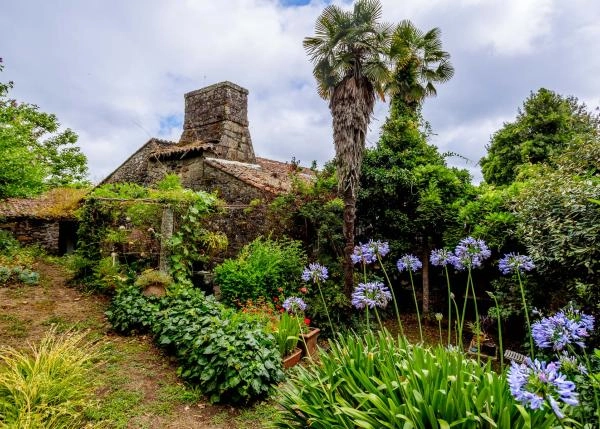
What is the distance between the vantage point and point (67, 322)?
5934 millimetres

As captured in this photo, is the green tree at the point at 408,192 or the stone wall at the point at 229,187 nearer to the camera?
the green tree at the point at 408,192

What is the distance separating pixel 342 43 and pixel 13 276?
9.30 metres

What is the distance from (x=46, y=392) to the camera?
3.47 m

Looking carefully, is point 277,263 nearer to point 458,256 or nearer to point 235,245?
point 235,245

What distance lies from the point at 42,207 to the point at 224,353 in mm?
15813

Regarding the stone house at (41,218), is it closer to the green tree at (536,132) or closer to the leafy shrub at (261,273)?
the leafy shrub at (261,273)

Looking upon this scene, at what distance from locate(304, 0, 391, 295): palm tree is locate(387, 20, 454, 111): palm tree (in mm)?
3925

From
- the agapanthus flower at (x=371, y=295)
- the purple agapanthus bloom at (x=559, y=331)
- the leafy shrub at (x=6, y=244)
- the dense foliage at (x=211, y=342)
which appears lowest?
the dense foliage at (x=211, y=342)

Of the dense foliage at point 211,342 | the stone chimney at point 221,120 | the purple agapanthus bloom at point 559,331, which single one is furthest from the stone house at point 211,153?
the purple agapanthus bloom at point 559,331

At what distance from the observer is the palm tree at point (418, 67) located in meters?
10.8

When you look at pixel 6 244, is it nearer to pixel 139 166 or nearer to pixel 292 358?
pixel 139 166

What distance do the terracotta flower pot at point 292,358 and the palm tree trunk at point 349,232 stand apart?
1.97 meters

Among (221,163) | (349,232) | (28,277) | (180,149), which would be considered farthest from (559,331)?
(180,149)

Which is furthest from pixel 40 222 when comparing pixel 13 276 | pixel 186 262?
pixel 186 262
